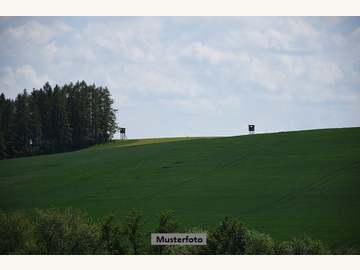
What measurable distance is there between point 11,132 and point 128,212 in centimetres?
514

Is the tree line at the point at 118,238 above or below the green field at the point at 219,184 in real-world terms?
below

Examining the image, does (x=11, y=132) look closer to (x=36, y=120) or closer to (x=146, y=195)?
(x=36, y=120)

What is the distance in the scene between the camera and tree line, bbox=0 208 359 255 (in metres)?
21.1

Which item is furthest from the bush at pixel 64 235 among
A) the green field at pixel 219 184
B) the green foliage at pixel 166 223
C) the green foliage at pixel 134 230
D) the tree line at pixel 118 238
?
the green field at pixel 219 184

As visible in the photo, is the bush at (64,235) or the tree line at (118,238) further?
the bush at (64,235)

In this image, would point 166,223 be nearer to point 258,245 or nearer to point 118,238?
point 118,238

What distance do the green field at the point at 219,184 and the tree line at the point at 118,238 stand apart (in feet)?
4.13

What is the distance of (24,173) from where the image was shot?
84.3 ft

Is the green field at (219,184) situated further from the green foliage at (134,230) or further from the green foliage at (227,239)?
the green foliage at (227,239)

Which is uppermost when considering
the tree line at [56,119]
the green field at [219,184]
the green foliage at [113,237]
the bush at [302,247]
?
the tree line at [56,119]

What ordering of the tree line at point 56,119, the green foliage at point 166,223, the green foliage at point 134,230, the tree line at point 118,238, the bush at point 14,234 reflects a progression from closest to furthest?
the bush at point 14,234 < the tree line at point 118,238 < the green foliage at point 166,223 < the green foliage at point 134,230 < the tree line at point 56,119

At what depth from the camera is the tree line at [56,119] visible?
24.9 meters

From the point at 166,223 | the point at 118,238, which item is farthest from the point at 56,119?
the point at 166,223

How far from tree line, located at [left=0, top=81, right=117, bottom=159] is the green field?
643mm
